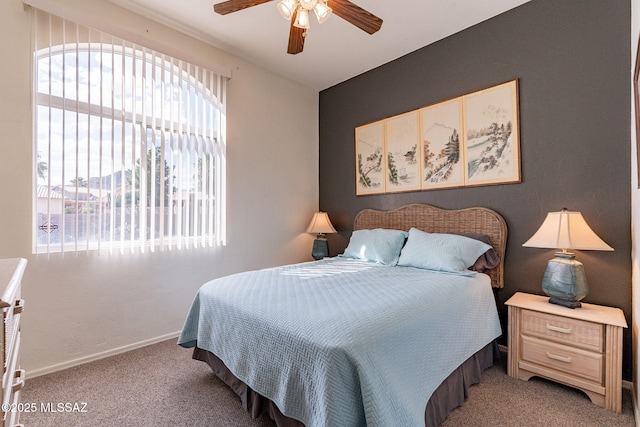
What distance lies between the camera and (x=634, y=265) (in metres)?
1.87

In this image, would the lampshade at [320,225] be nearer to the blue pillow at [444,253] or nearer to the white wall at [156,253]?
the white wall at [156,253]

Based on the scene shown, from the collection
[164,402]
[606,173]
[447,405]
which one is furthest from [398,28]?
[164,402]

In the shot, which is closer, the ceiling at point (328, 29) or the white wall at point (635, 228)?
the white wall at point (635, 228)

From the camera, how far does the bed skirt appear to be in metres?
1.48

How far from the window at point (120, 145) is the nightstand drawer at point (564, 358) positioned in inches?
111

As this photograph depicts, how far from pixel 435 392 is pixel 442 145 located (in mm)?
2198

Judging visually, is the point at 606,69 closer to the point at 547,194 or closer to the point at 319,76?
the point at 547,194

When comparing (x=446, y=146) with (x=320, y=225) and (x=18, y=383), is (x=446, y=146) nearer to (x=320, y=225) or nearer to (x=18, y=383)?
(x=320, y=225)

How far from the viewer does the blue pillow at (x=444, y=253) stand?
232cm

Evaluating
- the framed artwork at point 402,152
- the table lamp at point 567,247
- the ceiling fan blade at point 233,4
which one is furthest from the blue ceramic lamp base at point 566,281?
the ceiling fan blade at point 233,4

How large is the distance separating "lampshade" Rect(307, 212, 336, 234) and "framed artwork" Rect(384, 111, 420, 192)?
86 cm

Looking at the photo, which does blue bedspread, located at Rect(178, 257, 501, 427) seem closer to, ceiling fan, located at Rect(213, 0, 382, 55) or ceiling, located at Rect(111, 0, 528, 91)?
ceiling fan, located at Rect(213, 0, 382, 55)

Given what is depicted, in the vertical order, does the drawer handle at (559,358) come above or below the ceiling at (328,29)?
below

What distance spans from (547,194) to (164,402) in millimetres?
3067
